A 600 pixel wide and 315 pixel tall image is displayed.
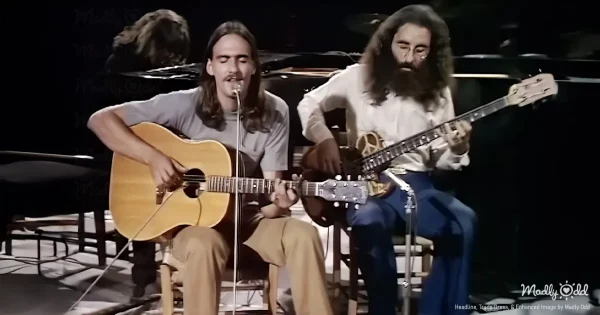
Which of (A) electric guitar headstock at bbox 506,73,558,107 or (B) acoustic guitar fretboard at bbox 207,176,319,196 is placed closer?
(B) acoustic guitar fretboard at bbox 207,176,319,196

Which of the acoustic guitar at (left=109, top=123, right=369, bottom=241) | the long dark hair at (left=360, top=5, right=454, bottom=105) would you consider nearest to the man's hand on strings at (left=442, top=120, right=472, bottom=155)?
the long dark hair at (left=360, top=5, right=454, bottom=105)

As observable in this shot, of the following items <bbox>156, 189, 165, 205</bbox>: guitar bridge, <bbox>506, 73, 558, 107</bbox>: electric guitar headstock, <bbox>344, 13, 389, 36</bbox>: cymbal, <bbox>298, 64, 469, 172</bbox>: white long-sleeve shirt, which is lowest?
<bbox>156, 189, 165, 205</bbox>: guitar bridge

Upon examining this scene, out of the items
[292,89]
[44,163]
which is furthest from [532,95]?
[44,163]

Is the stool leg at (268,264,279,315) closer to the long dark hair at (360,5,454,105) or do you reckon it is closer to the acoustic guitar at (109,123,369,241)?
the acoustic guitar at (109,123,369,241)

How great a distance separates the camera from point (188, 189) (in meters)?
1.73

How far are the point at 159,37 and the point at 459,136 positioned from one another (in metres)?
0.92

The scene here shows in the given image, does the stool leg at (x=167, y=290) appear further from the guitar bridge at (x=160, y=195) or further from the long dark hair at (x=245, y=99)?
the long dark hair at (x=245, y=99)

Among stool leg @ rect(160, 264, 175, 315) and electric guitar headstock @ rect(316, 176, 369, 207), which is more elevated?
electric guitar headstock @ rect(316, 176, 369, 207)

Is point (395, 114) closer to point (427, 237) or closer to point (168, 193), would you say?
point (427, 237)

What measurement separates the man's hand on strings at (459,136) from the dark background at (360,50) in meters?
0.03

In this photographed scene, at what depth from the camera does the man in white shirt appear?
5.90ft

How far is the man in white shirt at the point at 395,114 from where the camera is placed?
1.80 m

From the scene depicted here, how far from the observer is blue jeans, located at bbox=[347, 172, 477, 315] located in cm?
180

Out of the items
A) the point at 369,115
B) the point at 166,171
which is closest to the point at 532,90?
the point at 369,115
